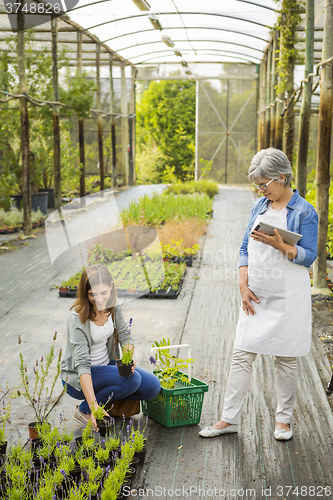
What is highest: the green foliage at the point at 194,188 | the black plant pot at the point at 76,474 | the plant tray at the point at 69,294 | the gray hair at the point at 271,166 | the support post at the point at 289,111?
the support post at the point at 289,111

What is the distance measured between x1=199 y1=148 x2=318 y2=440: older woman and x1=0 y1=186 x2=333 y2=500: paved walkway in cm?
25

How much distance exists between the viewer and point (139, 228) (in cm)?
615

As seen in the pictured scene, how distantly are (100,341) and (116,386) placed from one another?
0.24 meters

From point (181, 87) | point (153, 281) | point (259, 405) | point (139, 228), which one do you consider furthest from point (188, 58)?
point (259, 405)

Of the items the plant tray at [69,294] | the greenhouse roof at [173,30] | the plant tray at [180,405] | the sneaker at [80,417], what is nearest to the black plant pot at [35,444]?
the sneaker at [80,417]

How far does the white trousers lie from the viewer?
2.45m

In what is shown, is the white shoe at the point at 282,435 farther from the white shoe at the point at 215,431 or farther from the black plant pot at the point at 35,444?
the black plant pot at the point at 35,444

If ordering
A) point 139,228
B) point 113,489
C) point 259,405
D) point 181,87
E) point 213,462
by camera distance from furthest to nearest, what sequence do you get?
point 181,87
point 139,228
point 259,405
point 213,462
point 113,489

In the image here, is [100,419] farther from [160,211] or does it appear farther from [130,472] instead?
[160,211]

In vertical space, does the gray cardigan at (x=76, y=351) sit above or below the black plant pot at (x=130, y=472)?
above

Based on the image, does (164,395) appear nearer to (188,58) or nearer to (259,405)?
(259,405)

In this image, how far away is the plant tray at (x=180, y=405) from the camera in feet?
8.43

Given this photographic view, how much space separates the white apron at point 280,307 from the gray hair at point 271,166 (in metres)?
0.21

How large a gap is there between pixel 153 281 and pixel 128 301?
0.46 m
